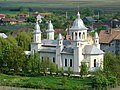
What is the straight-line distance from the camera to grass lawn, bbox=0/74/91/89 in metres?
29.9

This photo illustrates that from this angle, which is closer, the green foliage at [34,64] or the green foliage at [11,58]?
the green foliage at [34,64]

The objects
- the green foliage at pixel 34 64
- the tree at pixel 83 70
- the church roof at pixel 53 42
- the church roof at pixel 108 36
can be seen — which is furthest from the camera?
the church roof at pixel 108 36

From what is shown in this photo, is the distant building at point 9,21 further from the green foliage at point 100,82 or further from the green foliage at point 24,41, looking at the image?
the green foliage at point 100,82

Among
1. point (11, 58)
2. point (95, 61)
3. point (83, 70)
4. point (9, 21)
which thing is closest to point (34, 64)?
point (11, 58)

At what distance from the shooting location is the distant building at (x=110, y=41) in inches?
1593

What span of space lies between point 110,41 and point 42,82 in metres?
11.1

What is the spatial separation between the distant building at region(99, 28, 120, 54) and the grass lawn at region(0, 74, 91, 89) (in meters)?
8.56

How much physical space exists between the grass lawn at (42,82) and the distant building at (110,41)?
337 inches

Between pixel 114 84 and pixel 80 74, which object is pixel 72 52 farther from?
pixel 114 84

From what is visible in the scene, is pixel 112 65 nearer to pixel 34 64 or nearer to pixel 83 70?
pixel 83 70

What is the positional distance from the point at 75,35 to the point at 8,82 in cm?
571

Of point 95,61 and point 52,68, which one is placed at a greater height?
point 95,61

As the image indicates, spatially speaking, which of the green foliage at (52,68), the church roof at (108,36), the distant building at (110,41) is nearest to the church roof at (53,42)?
the green foliage at (52,68)

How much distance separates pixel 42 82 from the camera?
101 ft
